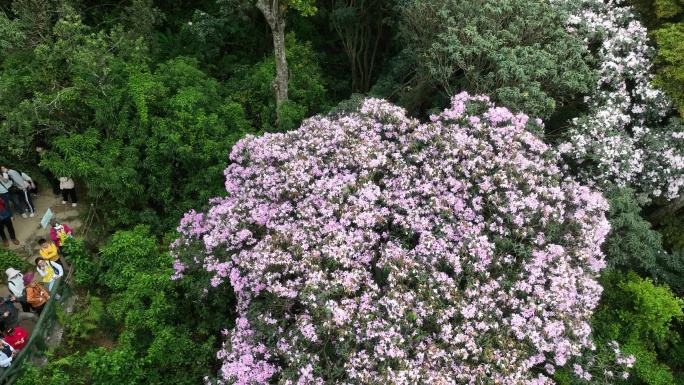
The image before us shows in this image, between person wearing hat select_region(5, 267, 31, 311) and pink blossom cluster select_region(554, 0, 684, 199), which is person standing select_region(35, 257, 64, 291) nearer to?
person wearing hat select_region(5, 267, 31, 311)

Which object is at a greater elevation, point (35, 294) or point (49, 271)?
point (49, 271)

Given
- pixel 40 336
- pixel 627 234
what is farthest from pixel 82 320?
pixel 627 234

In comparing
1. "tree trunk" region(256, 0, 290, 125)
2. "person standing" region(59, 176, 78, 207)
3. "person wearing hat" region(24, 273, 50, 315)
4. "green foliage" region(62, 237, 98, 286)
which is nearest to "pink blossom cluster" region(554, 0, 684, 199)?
"tree trunk" region(256, 0, 290, 125)

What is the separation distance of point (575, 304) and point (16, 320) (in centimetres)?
1138

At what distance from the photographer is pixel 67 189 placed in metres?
12.4

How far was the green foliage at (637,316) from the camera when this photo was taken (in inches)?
440

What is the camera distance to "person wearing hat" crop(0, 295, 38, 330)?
31.2ft

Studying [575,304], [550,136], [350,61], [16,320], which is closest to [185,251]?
[16,320]

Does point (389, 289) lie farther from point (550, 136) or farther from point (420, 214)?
point (550, 136)

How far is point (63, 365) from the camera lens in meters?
9.39

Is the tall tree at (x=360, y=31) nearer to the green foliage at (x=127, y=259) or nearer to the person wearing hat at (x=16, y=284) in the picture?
the green foliage at (x=127, y=259)

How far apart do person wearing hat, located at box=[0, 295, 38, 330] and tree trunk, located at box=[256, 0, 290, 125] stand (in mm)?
8093

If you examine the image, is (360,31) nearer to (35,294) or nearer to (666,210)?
(666,210)

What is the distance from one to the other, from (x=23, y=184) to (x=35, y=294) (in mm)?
3319
